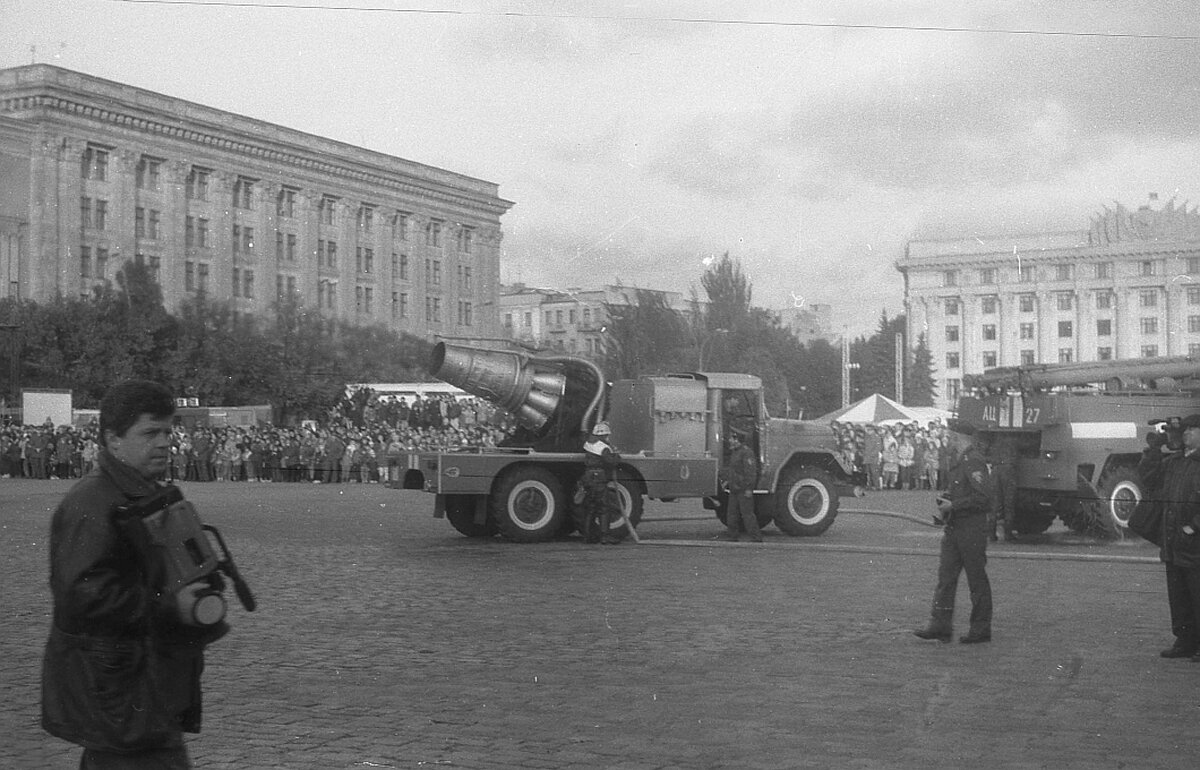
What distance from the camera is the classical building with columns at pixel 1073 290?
56.3 feet

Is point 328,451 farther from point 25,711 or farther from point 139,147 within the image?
point 25,711

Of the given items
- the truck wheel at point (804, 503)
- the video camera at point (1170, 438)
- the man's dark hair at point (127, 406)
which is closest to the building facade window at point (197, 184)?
the truck wheel at point (804, 503)

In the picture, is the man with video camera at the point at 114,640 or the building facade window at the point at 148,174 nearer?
the man with video camera at the point at 114,640

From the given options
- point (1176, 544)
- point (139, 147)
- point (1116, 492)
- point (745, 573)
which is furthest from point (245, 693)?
point (139, 147)

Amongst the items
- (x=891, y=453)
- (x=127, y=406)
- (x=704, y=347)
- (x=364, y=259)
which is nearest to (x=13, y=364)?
(x=364, y=259)

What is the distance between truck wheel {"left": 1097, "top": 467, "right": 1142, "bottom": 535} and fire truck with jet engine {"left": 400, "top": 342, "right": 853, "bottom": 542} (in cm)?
360

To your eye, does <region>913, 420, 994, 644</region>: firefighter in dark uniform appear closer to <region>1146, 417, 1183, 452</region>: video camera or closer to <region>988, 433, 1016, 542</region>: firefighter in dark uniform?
<region>1146, 417, 1183, 452</region>: video camera

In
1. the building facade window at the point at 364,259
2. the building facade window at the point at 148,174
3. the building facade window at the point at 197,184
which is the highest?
the building facade window at the point at 148,174

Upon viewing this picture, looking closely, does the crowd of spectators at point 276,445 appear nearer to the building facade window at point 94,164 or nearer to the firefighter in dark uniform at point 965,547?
the building facade window at point 94,164

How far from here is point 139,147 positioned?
55.2m

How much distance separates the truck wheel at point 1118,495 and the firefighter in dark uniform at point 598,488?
6.93 metres

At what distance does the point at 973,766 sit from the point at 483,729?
2.37m

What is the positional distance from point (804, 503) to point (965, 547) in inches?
413

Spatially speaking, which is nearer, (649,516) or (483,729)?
(483,729)
